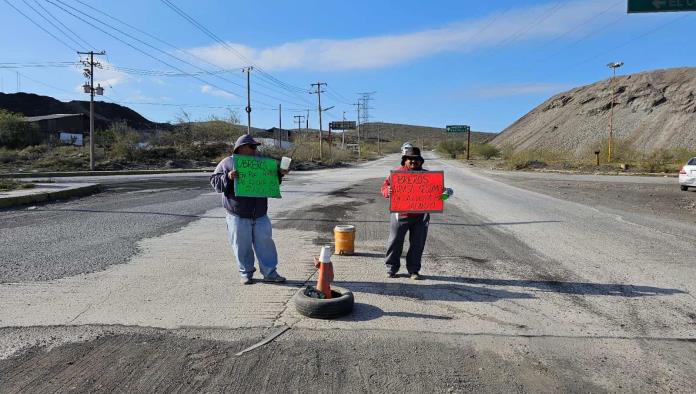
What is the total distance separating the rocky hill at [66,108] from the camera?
97.6m

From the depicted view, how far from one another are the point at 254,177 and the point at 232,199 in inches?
14.7

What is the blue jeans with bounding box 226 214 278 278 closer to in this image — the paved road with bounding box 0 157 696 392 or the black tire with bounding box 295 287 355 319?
the paved road with bounding box 0 157 696 392

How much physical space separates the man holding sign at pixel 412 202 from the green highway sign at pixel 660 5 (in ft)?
31.6

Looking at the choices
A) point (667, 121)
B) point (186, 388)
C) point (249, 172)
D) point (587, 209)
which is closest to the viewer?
point (186, 388)

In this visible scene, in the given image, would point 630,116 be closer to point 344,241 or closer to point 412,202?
point 344,241

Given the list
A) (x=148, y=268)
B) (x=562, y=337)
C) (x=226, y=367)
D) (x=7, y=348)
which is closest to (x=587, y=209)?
(x=562, y=337)

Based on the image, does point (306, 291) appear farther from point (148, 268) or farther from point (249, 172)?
point (148, 268)

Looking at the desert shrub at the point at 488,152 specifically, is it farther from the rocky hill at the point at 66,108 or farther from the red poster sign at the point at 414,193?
the red poster sign at the point at 414,193

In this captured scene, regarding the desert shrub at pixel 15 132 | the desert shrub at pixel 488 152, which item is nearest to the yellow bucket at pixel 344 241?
the desert shrub at pixel 15 132

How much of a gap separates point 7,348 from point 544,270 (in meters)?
6.14

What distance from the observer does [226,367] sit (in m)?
3.75

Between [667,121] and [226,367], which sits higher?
[667,121]

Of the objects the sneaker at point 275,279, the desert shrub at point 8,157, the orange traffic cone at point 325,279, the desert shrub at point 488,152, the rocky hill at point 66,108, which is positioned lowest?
the sneaker at point 275,279

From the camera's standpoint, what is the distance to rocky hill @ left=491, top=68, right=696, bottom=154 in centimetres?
7581
